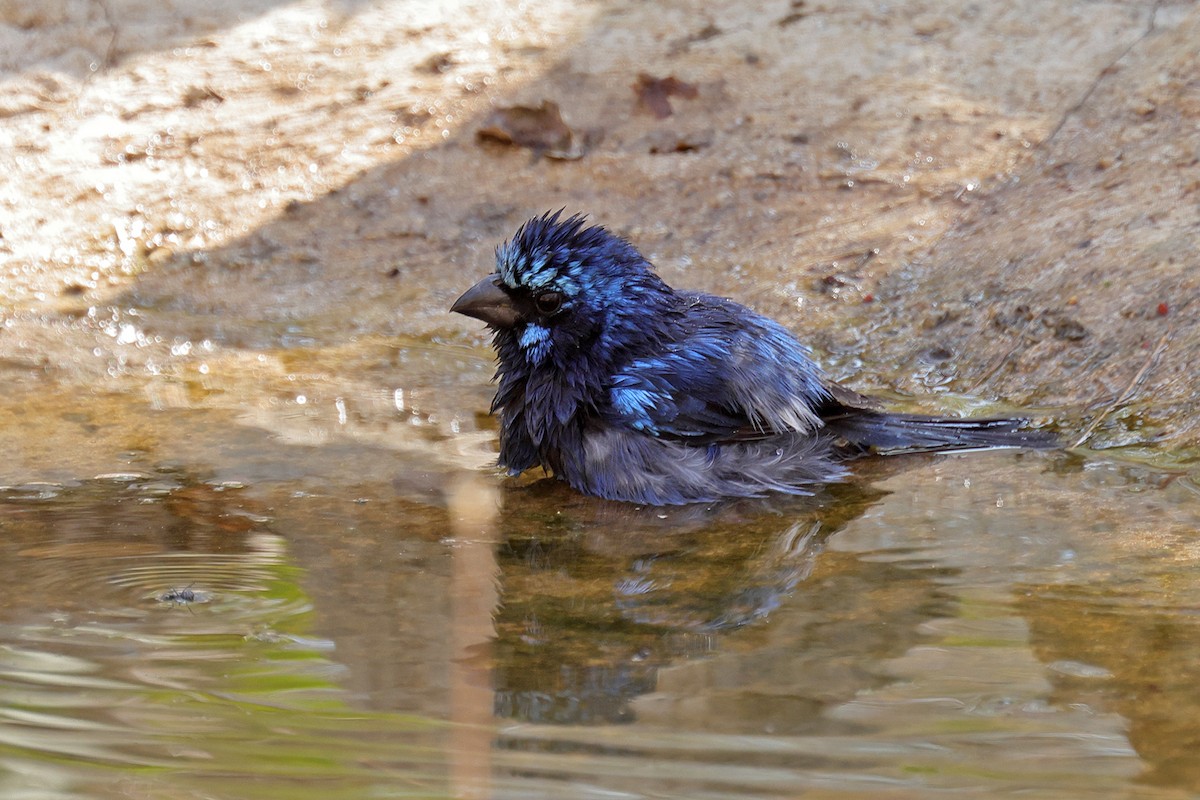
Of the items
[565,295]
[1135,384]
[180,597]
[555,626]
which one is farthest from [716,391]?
[180,597]

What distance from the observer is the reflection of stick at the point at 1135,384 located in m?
4.46

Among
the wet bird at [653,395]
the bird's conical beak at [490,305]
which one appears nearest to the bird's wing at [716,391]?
the wet bird at [653,395]

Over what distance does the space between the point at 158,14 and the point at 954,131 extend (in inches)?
182

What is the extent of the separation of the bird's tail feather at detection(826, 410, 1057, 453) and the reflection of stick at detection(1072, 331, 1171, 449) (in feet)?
0.56

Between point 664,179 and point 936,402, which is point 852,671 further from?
point 664,179

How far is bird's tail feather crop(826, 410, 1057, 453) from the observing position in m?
4.41

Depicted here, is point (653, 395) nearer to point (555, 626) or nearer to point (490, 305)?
point (490, 305)

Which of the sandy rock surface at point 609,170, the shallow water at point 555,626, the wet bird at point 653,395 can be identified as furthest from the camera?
the sandy rock surface at point 609,170

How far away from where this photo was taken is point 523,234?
4699 mm

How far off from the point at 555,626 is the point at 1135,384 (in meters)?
2.59

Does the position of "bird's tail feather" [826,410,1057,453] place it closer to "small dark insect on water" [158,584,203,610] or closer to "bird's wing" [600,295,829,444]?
"bird's wing" [600,295,829,444]

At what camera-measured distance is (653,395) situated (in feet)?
14.4

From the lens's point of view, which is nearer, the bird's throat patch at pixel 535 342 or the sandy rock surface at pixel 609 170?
the bird's throat patch at pixel 535 342

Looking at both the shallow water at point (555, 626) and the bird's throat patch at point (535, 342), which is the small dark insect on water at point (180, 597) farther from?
the bird's throat patch at point (535, 342)
